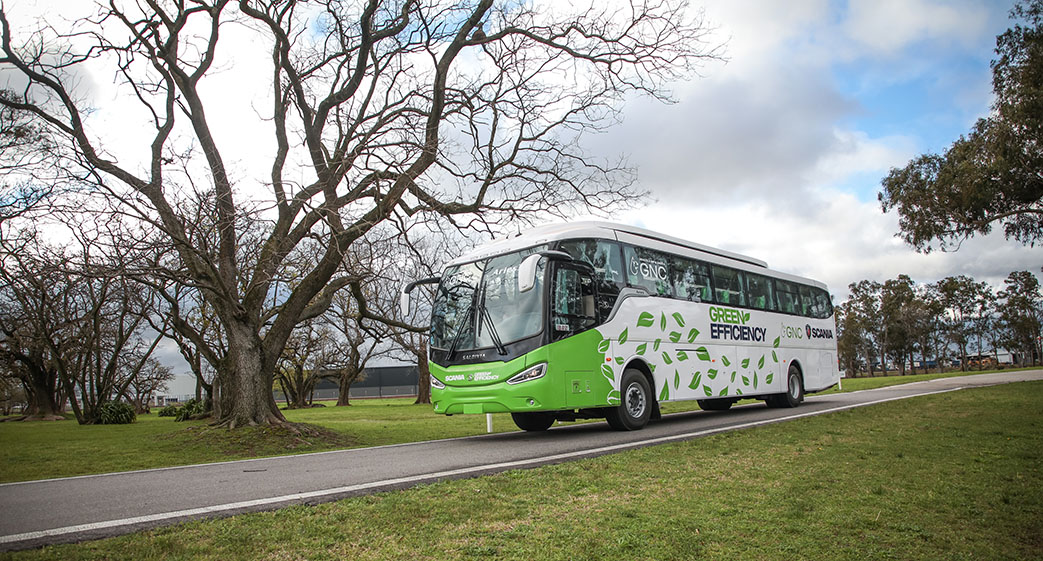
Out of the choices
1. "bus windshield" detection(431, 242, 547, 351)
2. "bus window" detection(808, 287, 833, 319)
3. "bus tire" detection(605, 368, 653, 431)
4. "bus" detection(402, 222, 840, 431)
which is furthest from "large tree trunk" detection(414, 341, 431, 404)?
"bus tire" detection(605, 368, 653, 431)

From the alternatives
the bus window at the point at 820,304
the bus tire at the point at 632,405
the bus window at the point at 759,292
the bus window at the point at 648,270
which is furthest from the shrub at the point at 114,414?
the bus window at the point at 820,304

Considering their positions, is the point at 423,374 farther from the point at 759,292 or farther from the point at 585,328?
the point at 585,328

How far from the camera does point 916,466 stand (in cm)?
717

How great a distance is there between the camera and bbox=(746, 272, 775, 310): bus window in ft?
55.4

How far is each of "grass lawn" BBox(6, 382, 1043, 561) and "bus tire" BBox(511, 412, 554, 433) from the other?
17.6 feet

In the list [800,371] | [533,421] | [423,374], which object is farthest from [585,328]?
[423,374]

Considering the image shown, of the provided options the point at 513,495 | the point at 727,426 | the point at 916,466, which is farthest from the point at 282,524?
the point at 727,426

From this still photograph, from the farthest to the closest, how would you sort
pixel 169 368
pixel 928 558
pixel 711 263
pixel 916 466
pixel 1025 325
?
pixel 1025 325 → pixel 169 368 → pixel 711 263 → pixel 916 466 → pixel 928 558

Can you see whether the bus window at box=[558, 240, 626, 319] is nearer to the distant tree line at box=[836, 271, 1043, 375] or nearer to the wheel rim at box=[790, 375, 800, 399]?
the wheel rim at box=[790, 375, 800, 399]

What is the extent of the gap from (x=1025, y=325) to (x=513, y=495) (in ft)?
282

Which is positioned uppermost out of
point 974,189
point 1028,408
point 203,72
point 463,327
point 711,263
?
point 203,72

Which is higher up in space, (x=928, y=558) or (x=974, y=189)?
(x=974, y=189)

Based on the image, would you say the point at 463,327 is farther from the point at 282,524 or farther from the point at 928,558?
the point at 928,558

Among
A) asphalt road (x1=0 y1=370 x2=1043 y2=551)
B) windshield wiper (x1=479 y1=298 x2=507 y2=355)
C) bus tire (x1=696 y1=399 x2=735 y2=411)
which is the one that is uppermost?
windshield wiper (x1=479 y1=298 x2=507 y2=355)
